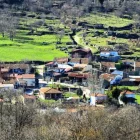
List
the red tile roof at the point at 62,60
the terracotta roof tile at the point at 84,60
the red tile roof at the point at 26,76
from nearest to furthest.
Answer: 1. the red tile roof at the point at 26,76
2. the red tile roof at the point at 62,60
3. the terracotta roof tile at the point at 84,60

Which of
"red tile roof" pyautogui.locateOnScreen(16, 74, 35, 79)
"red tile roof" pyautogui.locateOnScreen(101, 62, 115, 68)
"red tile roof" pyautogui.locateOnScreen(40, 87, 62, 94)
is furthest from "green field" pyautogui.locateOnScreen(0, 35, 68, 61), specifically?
"red tile roof" pyautogui.locateOnScreen(40, 87, 62, 94)

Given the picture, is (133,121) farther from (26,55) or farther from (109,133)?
(26,55)

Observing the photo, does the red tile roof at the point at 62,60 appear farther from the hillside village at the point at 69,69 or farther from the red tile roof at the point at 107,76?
the red tile roof at the point at 107,76

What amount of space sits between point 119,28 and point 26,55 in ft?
87.5

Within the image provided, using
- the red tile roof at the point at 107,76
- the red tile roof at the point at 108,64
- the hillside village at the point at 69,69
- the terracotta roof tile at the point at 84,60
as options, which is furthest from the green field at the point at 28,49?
the red tile roof at the point at 107,76

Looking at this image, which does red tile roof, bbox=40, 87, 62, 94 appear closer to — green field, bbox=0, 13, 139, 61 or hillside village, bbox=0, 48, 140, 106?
hillside village, bbox=0, 48, 140, 106

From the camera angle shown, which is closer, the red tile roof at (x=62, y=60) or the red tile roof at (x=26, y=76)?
the red tile roof at (x=26, y=76)

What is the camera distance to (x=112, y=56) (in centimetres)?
6669

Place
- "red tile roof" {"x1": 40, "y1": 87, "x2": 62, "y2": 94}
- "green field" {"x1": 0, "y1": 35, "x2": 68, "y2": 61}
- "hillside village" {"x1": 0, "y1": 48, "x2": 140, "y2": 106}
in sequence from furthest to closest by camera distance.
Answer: "green field" {"x1": 0, "y1": 35, "x2": 68, "y2": 61} → "red tile roof" {"x1": 40, "y1": 87, "x2": 62, "y2": 94} → "hillside village" {"x1": 0, "y1": 48, "x2": 140, "y2": 106}

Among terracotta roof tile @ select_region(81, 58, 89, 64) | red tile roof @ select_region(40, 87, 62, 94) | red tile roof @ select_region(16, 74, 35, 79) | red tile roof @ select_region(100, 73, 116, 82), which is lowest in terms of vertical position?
terracotta roof tile @ select_region(81, 58, 89, 64)

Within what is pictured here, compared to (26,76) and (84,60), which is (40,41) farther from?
(26,76)

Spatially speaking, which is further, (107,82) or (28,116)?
(107,82)

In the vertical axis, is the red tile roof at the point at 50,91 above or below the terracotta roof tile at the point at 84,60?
above

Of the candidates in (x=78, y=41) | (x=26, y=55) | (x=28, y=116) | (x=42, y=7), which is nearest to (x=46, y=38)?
(x=78, y=41)
